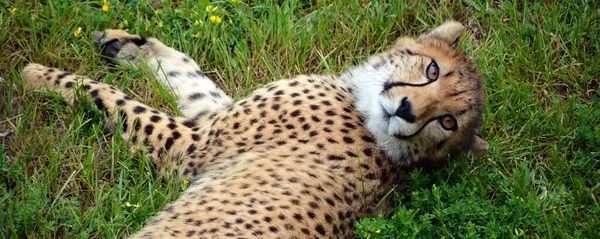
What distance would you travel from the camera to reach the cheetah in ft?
13.2

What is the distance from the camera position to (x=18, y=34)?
16.7 feet

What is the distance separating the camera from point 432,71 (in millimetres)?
4336

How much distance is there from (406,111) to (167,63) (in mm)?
1727

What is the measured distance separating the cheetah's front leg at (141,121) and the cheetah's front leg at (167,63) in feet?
1.07

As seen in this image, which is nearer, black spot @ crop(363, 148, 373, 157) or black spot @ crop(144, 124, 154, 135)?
black spot @ crop(363, 148, 373, 157)

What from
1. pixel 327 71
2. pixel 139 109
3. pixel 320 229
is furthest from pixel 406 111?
pixel 139 109

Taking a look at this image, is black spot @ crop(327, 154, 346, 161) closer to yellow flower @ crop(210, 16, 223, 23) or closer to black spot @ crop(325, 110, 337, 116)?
black spot @ crop(325, 110, 337, 116)

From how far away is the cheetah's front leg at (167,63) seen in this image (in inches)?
198

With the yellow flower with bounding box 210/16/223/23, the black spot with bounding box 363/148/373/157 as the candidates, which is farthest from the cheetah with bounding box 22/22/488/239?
the yellow flower with bounding box 210/16/223/23

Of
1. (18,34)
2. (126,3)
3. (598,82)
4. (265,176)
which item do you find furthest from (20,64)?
(598,82)

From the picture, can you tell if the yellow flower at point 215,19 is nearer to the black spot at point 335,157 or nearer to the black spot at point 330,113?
the black spot at point 330,113

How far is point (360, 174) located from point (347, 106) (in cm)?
46

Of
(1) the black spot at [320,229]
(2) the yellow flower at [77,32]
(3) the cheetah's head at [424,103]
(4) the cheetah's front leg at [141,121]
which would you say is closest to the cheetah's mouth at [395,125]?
(3) the cheetah's head at [424,103]

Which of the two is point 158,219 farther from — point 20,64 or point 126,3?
point 126,3
